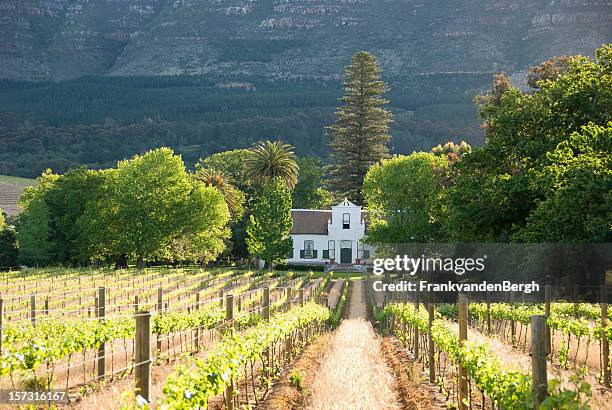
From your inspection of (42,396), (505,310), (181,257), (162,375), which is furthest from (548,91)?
(181,257)

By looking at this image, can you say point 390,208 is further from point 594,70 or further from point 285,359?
point 285,359

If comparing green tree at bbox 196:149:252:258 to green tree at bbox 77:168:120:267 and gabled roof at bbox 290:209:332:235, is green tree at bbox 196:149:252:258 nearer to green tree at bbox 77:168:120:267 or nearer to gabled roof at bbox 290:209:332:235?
gabled roof at bbox 290:209:332:235

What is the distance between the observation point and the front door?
3280 inches

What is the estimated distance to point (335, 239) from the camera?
83.6m

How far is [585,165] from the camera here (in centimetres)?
2742

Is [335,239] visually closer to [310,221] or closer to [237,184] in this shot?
[310,221]

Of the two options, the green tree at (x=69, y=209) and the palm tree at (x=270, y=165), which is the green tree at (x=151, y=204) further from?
the palm tree at (x=270, y=165)

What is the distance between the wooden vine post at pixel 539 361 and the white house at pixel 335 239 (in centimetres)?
7400

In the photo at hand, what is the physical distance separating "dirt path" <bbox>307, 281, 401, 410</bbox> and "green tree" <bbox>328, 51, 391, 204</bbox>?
71.7 meters

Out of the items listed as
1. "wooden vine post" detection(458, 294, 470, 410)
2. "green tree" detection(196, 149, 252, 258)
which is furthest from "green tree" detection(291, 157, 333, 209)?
"wooden vine post" detection(458, 294, 470, 410)

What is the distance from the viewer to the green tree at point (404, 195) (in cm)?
5372

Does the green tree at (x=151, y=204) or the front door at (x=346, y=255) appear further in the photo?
the front door at (x=346, y=255)

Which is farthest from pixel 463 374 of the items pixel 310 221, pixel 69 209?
pixel 310 221

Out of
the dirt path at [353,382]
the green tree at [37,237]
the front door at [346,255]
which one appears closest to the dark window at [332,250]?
the front door at [346,255]
